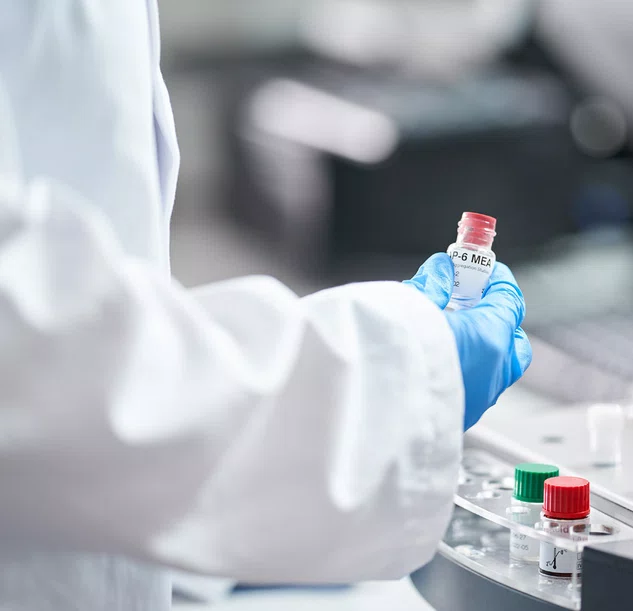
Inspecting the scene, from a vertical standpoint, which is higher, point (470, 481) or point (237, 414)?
point (237, 414)

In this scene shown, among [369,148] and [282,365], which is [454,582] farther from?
[369,148]

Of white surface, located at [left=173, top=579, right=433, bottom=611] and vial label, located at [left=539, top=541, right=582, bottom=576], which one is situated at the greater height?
vial label, located at [left=539, top=541, right=582, bottom=576]

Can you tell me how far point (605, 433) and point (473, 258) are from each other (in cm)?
18

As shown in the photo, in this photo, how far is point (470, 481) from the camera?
0.67m

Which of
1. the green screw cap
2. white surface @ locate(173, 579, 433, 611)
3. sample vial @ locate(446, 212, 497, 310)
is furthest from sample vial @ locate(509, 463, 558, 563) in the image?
white surface @ locate(173, 579, 433, 611)

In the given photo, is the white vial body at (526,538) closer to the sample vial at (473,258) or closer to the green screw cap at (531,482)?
the green screw cap at (531,482)

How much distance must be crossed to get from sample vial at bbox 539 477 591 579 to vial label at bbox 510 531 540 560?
14mm

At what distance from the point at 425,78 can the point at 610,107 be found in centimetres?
37

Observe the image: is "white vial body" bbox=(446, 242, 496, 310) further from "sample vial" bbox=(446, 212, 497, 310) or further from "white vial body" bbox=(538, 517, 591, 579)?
"white vial body" bbox=(538, 517, 591, 579)

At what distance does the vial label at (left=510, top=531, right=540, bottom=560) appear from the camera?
1.94 feet

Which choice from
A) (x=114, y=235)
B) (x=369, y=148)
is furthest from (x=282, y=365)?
(x=369, y=148)

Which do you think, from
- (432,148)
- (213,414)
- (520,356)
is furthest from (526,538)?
(432,148)

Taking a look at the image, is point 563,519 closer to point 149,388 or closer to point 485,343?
point 485,343

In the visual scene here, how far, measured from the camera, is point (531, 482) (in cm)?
60
